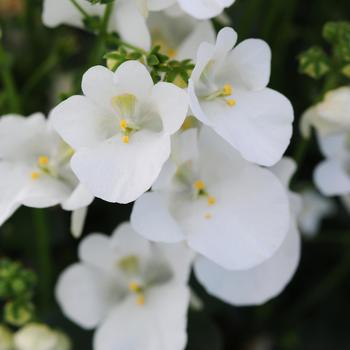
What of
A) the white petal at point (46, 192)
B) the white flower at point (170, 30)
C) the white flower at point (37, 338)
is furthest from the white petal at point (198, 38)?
the white flower at point (37, 338)

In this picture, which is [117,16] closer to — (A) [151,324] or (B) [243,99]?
(B) [243,99]

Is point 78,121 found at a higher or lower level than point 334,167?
higher

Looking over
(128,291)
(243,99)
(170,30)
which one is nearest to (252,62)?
(243,99)

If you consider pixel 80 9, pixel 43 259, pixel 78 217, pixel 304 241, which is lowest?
pixel 304 241

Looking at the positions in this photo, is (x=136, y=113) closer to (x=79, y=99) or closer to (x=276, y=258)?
(x=79, y=99)

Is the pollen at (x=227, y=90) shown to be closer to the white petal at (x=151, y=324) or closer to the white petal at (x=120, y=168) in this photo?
the white petal at (x=120, y=168)

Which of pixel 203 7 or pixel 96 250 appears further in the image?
pixel 96 250

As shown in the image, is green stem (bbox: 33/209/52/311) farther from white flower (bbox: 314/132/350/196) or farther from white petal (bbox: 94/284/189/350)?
white flower (bbox: 314/132/350/196)
